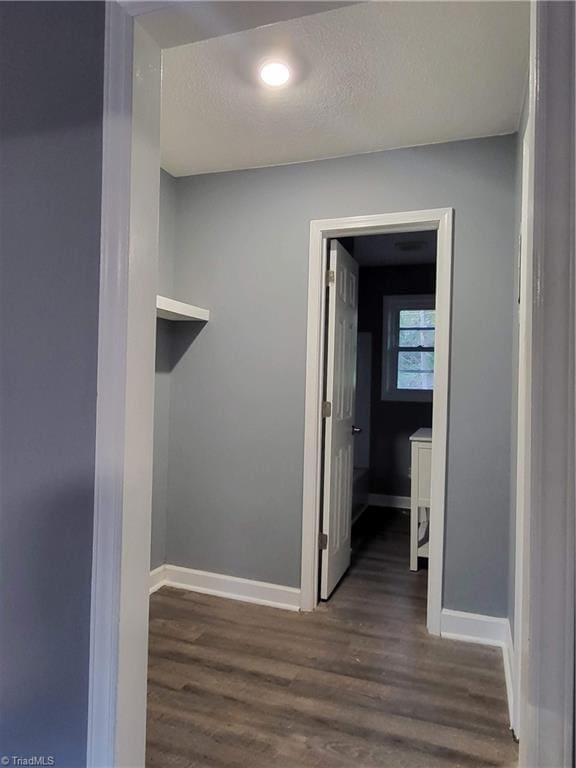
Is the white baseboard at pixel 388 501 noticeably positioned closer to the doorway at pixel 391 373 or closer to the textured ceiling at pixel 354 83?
the doorway at pixel 391 373

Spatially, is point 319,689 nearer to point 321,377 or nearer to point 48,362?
point 321,377

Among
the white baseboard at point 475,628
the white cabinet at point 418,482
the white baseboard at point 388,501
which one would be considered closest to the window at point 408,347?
the white baseboard at point 388,501

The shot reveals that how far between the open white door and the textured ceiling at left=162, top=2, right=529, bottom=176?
2.34 ft

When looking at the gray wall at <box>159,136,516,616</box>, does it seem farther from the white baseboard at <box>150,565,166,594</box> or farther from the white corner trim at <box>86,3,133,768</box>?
the white corner trim at <box>86,3,133,768</box>

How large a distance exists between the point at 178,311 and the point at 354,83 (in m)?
1.40

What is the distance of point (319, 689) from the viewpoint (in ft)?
6.86

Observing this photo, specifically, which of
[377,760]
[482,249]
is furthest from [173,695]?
[482,249]

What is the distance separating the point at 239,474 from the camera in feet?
9.78

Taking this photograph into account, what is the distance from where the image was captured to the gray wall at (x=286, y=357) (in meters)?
2.48

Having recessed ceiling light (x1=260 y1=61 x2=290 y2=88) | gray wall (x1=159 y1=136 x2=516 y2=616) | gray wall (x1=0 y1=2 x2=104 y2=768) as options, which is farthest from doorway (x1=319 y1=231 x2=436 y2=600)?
gray wall (x1=0 y1=2 x2=104 y2=768)

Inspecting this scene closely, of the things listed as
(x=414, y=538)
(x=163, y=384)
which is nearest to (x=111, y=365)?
(x=163, y=384)

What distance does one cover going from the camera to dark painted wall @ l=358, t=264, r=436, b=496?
17.3 feet

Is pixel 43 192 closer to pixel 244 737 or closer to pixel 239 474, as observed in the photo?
pixel 244 737

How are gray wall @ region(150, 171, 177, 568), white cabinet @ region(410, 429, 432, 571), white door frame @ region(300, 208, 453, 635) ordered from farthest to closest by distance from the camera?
white cabinet @ region(410, 429, 432, 571), gray wall @ region(150, 171, 177, 568), white door frame @ region(300, 208, 453, 635)
